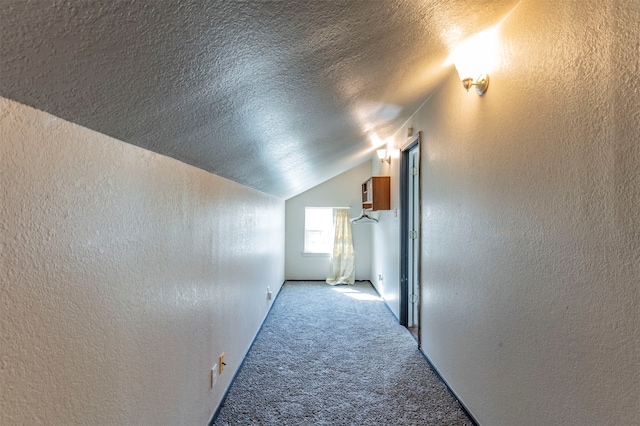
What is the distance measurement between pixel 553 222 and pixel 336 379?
5.92 feet

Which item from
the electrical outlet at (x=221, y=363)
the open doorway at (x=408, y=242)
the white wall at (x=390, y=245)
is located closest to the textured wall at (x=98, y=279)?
the electrical outlet at (x=221, y=363)

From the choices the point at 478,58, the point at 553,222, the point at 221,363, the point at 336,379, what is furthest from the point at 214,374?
the point at 478,58

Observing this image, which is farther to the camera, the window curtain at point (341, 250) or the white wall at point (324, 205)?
the white wall at point (324, 205)

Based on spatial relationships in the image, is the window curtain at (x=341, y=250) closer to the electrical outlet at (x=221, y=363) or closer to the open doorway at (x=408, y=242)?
the open doorway at (x=408, y=242)

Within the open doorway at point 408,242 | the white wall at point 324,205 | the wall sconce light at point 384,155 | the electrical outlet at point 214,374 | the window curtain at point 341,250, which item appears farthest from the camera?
Answer: the white wall at point 324,205

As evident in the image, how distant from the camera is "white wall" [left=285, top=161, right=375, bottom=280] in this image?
5.85 meters

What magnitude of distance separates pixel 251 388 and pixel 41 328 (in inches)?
69.4

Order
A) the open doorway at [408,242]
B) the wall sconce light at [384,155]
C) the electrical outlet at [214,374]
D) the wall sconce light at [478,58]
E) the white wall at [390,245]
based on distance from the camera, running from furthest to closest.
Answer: the wall sconce light at [384,155] < the white wall at [390,245] < the open doorway at [408,242] < the electrical outlet at [214,374] < the wall sconce light at [478,58]

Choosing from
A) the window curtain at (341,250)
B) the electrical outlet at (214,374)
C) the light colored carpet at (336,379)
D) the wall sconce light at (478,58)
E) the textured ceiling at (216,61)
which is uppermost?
the wall sconce light at (478,58)

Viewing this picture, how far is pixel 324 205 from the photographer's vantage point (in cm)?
587

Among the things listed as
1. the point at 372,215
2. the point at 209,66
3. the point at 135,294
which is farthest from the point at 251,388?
the point at 372,215

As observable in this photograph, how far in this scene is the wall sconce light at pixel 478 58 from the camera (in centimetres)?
159

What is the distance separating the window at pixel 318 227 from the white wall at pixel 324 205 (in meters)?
0.12

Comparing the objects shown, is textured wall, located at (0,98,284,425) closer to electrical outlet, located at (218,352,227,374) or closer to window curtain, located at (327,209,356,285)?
electrical outlet, located at (218,352,227,374)
